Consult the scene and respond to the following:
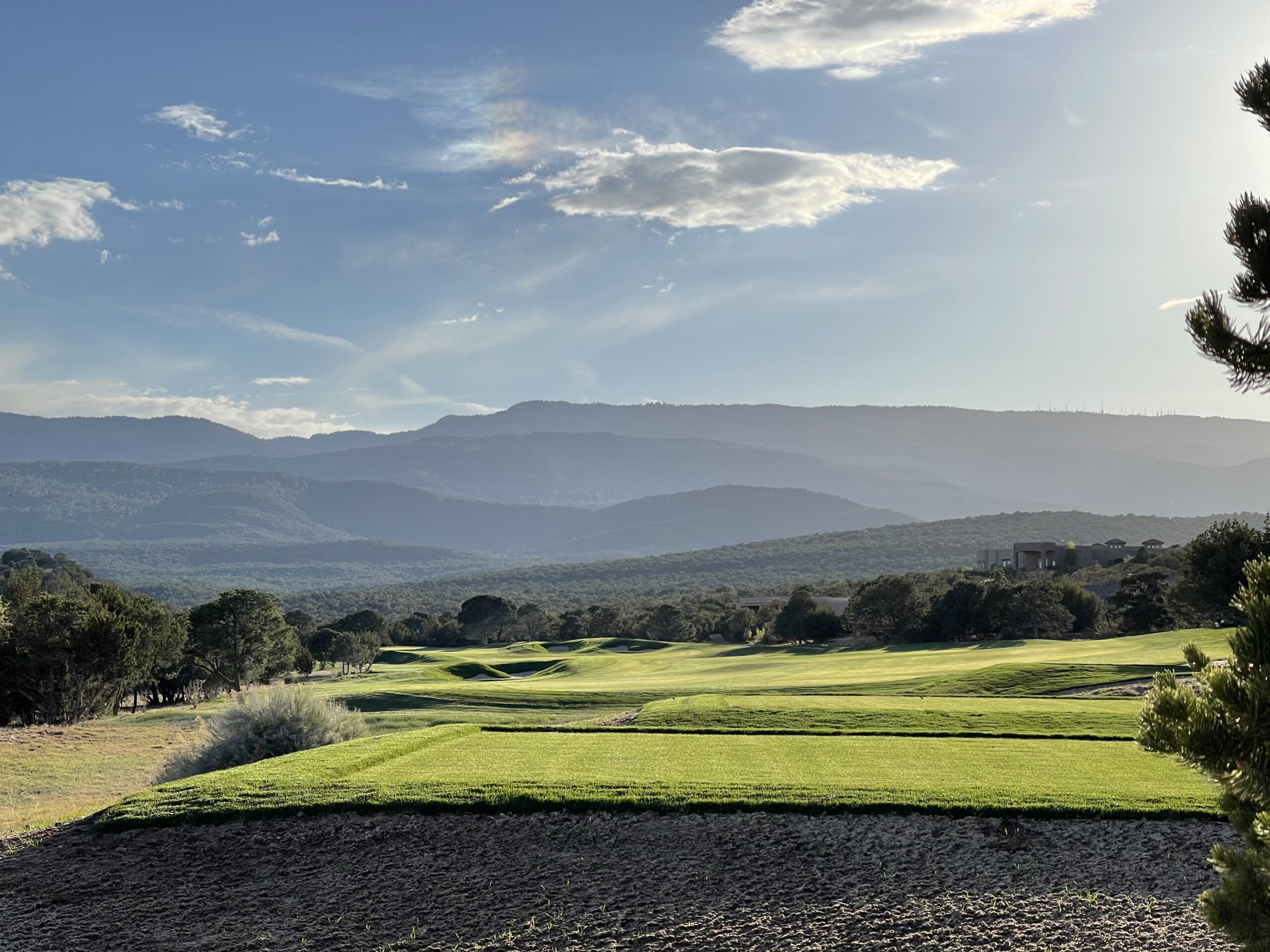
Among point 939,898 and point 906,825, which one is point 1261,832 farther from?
point 906,825

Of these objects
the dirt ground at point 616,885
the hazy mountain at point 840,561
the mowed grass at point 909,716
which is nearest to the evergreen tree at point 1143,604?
the mowed grass at point 909,716

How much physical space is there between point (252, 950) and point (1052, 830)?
9.80 metres

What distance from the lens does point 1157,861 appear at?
38.3 ft

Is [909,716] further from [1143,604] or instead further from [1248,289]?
[1143,604]

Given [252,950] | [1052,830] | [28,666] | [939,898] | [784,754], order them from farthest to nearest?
[28,666]
[784,754]
[1052,830]
[939,898]
[252,950]

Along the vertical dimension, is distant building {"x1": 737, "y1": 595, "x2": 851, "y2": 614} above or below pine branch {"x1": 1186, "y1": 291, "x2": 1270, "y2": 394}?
below

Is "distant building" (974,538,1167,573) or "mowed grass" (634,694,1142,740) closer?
"mowed grass" (634,694,1142,740)

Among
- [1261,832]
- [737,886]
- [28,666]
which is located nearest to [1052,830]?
[737,886]

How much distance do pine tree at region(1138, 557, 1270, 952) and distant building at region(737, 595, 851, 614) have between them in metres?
65.8

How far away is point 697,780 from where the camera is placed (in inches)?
598

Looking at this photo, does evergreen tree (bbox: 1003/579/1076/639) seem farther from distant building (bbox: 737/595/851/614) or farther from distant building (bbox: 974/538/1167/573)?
distant building (bbox: 974/538/1167/573)

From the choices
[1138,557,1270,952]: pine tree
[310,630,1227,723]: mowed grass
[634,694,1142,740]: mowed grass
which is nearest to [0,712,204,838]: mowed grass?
[310,630,1227,723]: mowed grass

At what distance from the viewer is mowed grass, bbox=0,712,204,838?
17.5 meters

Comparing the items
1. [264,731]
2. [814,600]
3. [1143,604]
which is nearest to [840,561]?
[814,600]
